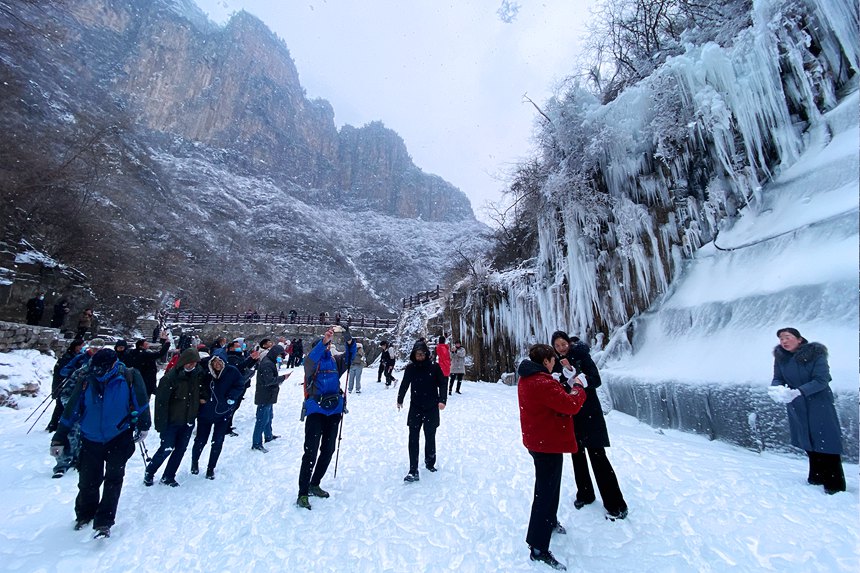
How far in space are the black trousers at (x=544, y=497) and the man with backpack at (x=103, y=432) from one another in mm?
3375

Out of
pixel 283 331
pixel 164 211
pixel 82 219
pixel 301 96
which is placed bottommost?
pixel 283 331

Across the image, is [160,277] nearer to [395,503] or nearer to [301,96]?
[395,503]

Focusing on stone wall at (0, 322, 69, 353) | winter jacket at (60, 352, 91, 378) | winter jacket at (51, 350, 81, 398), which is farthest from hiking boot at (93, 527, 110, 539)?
stone wall at (0, 322, 69, 353)

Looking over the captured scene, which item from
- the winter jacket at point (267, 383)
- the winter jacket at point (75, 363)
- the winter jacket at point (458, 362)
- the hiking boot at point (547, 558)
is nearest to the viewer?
the hiking boot at point (547, 558)

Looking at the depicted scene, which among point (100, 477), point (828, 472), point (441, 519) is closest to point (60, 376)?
point (100, 477)

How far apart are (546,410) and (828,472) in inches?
110

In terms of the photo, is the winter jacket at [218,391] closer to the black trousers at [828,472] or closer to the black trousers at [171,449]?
the black trousers at [171,449]

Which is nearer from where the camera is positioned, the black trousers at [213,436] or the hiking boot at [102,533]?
the hiking boot at [102,533]

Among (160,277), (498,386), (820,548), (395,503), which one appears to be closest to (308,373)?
(395,503)

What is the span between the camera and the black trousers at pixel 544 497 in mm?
2502

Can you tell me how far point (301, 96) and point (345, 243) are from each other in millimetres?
56838

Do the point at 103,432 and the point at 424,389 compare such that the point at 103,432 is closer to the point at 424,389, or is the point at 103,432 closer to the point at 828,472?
the point at 424,389

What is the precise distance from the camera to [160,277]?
38.2 m

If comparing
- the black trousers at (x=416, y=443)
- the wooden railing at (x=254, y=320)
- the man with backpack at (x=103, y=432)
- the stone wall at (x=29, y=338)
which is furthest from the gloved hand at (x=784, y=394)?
the wooden railing at (x=254, y=320)
